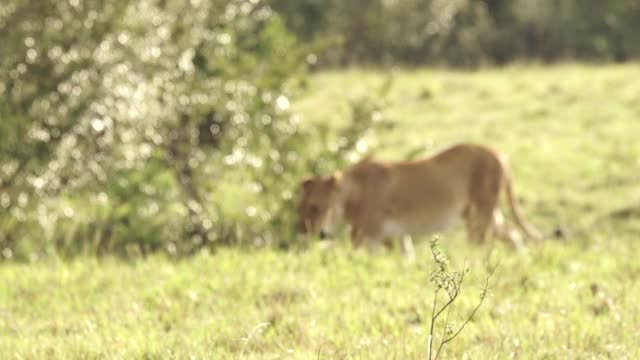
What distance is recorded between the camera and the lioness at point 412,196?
10250mm

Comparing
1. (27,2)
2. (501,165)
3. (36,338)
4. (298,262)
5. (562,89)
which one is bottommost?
(562,89)

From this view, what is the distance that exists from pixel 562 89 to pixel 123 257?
44.0 feet

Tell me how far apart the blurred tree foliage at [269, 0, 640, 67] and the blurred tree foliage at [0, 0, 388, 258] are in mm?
17944

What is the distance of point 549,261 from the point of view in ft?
26.9

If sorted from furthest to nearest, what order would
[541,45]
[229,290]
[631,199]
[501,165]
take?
[541,45]
[631,199]
[501,165]
[229,290]

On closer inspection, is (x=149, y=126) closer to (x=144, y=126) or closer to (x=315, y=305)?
(x=144, y=126)

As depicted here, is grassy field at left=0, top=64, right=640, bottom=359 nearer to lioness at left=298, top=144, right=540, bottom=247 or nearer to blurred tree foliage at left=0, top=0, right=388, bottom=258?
lioness at left=298, top=144, right=540, bottom=247

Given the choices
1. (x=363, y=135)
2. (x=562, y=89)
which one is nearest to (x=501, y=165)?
(x=363, y=135)

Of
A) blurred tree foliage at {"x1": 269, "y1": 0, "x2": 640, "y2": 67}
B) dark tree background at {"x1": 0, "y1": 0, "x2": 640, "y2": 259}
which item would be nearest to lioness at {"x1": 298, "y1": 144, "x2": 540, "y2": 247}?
dark tree background at {"x1": 0, "y1": 0, "x2": 640, "y2": 259}

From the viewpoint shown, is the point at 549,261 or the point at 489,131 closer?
the point at 549,261

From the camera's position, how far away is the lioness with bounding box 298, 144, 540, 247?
10250 millimetres

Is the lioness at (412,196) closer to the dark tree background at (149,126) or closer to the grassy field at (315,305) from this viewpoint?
the grassy field at (315,305)

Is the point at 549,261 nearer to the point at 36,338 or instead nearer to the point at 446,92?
the point at 36,338

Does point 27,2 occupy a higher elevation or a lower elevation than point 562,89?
higher
